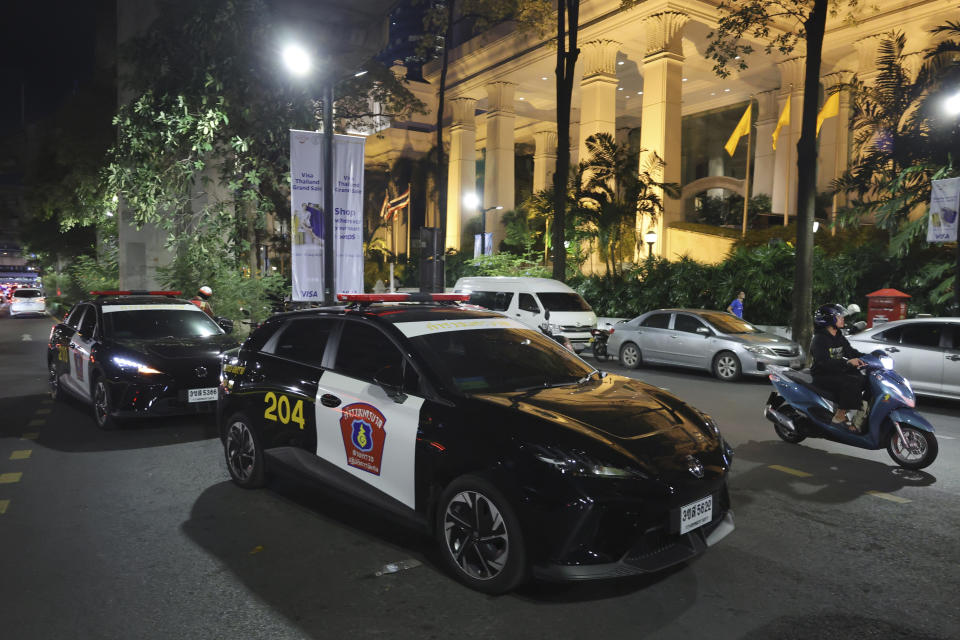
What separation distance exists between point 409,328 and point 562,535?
6.07ft

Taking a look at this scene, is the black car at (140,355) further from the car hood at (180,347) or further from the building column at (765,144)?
the building column at (765,144)

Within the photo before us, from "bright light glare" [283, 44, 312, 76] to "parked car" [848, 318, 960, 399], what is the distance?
1115cm

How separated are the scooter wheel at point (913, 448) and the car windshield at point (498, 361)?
141 inches

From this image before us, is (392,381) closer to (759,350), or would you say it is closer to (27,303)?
(759,350)

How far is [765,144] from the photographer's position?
117 ft

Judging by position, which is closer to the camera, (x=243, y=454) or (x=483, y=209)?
(x=243, y=454)

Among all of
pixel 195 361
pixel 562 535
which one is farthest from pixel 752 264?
pixel 562 535

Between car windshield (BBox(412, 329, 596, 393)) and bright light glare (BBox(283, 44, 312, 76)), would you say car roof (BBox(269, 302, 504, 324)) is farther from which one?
bright light glare (BBox(283, 44, 312, 76))

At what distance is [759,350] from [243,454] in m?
10.3

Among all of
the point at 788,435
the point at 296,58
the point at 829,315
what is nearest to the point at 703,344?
the point at 788,435

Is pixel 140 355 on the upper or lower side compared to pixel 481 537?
upper

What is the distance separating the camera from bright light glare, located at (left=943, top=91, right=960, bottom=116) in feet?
45.5

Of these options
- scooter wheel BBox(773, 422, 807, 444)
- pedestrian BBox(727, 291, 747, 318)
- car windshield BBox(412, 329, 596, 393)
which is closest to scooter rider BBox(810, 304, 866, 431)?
scooter wheel BBox(773, 422, 807, 444)

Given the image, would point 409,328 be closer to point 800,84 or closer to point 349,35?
point 349,35
